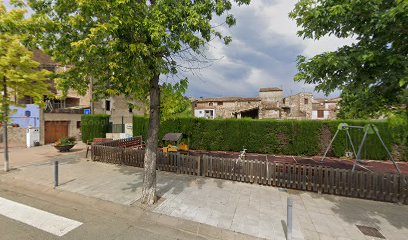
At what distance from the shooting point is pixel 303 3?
4.46 meters

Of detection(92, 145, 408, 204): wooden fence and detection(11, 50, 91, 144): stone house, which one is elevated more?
detection(11, 50, 91, 144): stone house

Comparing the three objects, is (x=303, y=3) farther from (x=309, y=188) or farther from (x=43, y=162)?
(x=43, y=162)

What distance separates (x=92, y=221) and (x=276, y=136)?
12621mm

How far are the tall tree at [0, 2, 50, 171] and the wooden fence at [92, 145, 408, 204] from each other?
4.93 meters

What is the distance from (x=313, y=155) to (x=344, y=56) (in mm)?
11618

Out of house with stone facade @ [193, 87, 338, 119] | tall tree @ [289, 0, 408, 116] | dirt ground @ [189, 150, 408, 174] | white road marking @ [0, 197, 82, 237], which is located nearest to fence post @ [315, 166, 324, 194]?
tall tree @ [289, 0, 408, 116]

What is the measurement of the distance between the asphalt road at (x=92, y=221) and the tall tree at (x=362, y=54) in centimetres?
491

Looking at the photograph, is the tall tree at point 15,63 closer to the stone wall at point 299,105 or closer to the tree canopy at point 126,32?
the tree canopy at point 126,32

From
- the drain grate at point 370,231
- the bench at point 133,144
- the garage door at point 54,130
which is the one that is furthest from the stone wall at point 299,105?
the garage door at point 54,130

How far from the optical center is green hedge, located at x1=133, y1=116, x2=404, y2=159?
→ 1320 cm

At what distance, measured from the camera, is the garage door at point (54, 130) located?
16.5 metres

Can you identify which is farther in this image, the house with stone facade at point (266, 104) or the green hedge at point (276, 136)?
the house with stone facade at point (266, 104)

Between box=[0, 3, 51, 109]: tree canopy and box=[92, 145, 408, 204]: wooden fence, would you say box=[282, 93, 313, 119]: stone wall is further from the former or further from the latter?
box=[0, 3, 51, 109]: tree canopy

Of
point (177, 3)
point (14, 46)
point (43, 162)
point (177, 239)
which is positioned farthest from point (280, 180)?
point (43, 162)
